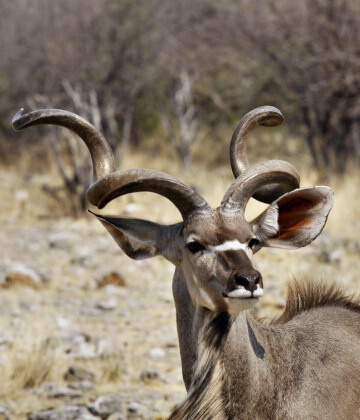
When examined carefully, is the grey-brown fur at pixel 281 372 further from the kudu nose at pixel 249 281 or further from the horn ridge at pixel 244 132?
the horn ridge at pixel 244 132

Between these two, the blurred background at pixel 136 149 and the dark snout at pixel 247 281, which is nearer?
the dark snout at pixel 247 281

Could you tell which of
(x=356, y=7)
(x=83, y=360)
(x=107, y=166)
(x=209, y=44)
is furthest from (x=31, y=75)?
(x=107, y=166)

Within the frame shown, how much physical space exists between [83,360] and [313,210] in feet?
12.2

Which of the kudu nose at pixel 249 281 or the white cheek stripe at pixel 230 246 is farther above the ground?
the white cheek stripe at pixel 230 246

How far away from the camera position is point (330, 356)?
4.06 m

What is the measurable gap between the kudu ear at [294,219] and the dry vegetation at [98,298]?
7.28 feet

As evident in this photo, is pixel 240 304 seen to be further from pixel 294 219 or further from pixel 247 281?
pixel 294 219

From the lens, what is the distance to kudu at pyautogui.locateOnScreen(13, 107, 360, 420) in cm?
363

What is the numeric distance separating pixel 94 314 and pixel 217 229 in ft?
16.3

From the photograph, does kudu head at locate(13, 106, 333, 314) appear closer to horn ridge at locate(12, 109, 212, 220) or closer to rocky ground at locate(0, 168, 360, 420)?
horn ridge at locate(12, 109, 212, 220)

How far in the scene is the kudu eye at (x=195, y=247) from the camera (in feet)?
12.1

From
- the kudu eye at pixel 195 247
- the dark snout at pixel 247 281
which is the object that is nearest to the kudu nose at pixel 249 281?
the dark snout at pixel 247 281

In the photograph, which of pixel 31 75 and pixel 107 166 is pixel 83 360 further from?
pixel 31 75

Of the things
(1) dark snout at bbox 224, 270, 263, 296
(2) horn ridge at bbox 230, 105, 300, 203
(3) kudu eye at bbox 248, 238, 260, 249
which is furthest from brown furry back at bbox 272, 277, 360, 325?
(1) dark snout at bbox 224, 270, 263, 296
